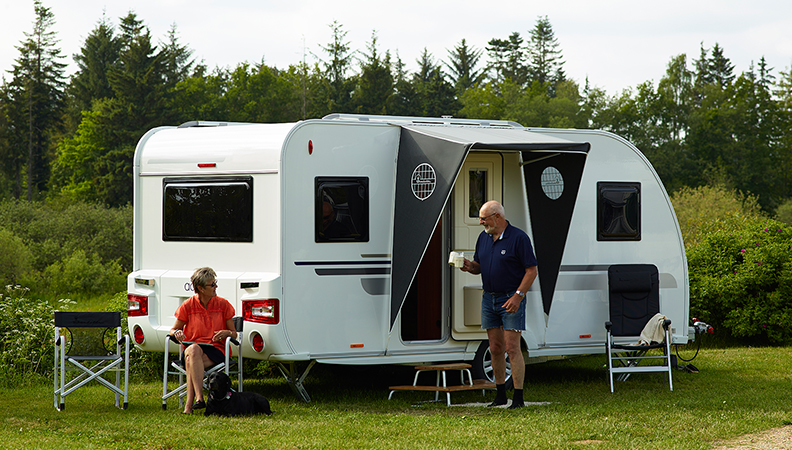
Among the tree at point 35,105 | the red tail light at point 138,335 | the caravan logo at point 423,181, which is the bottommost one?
the red tail light at point 138,335

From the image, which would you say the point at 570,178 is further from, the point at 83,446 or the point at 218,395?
the point at 83,446

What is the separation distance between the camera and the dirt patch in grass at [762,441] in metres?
5.48

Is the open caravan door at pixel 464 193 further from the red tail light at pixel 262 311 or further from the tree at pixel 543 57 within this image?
the tree at pixel 543 57

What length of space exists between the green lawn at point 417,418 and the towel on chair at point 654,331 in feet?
1.46

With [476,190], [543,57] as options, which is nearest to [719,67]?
[543,57]

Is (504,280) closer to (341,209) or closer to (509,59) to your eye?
(341,209)

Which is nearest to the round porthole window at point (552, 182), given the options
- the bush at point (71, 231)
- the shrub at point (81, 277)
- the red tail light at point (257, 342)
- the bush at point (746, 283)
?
the red tail light at point (257, 342)

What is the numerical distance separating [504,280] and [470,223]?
111 centimetres

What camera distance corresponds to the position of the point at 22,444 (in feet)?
17.9

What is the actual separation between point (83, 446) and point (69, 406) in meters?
1.75

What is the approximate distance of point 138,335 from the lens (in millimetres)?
7590

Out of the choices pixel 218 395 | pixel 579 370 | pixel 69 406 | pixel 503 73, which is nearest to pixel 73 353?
pixel 69 406

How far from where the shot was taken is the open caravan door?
275 inches

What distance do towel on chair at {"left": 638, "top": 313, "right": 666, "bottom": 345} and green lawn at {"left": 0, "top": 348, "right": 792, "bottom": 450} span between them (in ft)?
1.46
